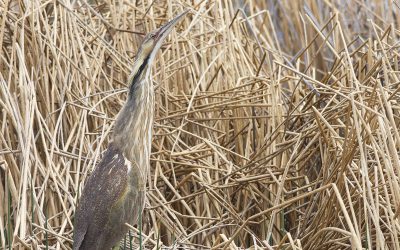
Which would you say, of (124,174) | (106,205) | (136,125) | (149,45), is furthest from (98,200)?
(149,45)

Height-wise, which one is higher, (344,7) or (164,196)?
(344,7)

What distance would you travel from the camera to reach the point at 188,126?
15.1 ft

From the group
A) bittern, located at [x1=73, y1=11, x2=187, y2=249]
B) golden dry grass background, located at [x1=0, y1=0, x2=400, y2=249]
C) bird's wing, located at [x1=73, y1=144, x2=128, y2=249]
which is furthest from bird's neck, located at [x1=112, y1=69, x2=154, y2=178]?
golden dry grass background, located at [x1=0, y1=0, x2=400, y2=249]

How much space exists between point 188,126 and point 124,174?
987 millimetres

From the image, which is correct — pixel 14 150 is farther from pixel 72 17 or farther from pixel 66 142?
pixel 72 17

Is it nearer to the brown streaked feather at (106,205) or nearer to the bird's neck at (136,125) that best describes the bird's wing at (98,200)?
the brown streaked feather at (106,205)

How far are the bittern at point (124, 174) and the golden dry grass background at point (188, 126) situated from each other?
9.6 inches

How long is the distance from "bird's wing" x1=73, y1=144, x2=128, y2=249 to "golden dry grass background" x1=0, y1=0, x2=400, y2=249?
234mm

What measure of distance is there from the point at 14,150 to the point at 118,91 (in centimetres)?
60

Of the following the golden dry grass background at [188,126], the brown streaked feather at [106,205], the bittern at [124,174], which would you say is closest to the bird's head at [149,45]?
the bittern at [124,174]

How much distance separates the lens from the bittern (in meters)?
3.63

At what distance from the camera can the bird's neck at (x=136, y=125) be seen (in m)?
3.75

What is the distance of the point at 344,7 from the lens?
633cm

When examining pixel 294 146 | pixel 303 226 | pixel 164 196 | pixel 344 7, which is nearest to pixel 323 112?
pixel 294 146
